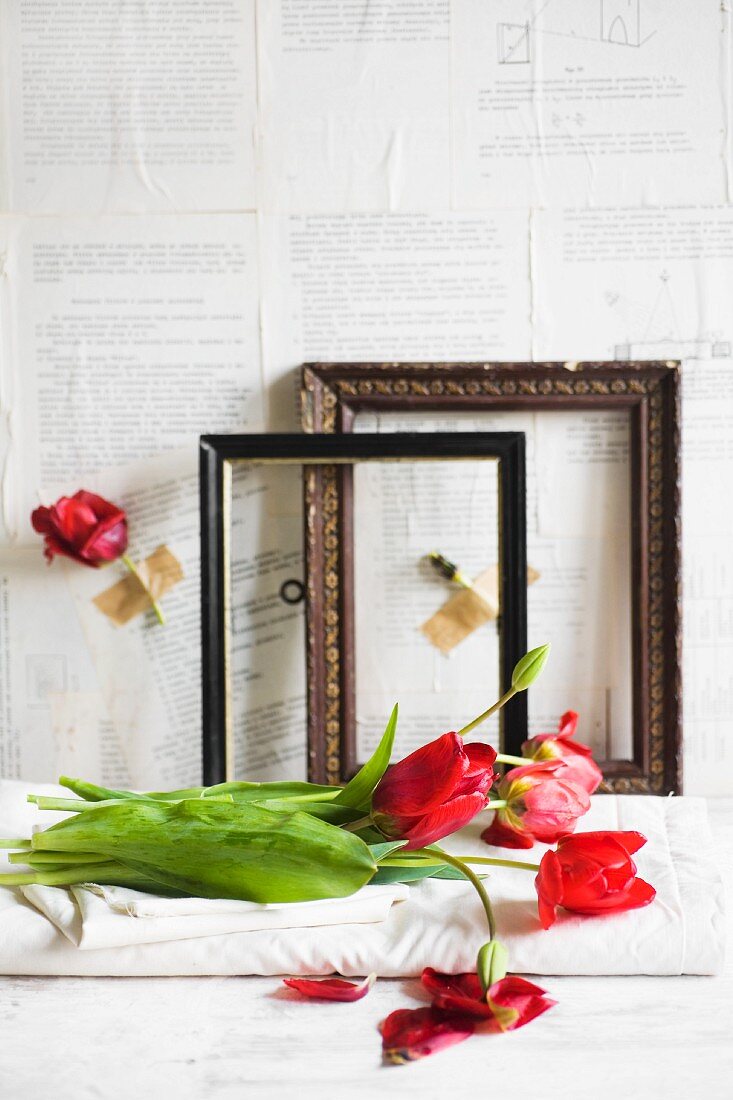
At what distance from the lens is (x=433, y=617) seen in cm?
99

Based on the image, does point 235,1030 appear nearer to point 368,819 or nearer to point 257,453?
point 368,819

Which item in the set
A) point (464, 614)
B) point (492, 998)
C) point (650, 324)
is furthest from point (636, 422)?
point (492, 998)

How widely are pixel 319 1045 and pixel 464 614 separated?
532 millimetres

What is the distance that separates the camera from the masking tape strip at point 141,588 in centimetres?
102

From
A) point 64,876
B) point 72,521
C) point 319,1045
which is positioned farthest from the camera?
point 72,521

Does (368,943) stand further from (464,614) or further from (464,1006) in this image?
(464,614)

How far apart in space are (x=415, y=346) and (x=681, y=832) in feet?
1.77

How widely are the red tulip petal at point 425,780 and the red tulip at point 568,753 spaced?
0.56 feet

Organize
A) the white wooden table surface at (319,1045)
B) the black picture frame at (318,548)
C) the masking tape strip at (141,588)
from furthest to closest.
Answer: the masking tape strip at (141,588)
the black picture frame at (318,548)
the white wooden table surface at (319,1045)

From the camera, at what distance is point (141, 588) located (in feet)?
3.37

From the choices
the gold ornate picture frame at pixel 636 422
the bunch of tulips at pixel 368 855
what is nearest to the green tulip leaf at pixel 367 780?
the bunch of tulips at pixel 368 855

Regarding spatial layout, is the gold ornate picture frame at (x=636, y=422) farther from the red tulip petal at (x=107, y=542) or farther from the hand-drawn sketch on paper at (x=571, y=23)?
the hand-drawn sketch on paper at (x=571, y=23)

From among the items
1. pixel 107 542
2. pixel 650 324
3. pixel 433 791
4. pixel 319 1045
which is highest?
pixel 650 324

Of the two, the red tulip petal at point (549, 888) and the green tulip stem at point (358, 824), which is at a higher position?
the green tulip stem at point (358, 824)
